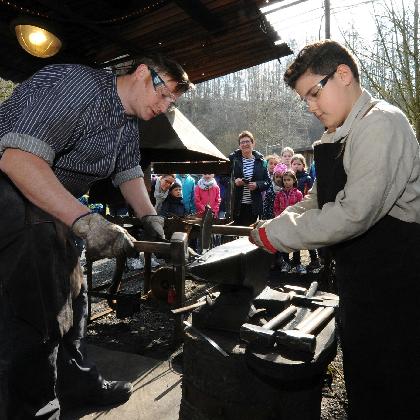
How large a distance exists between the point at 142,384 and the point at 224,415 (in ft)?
4.79

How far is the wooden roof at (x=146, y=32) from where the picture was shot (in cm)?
353

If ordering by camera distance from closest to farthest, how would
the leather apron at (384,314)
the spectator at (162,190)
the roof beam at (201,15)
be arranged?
Result: the leather apron at (384,314)
the roof beam at (201,15)
the spectator at (162,190)

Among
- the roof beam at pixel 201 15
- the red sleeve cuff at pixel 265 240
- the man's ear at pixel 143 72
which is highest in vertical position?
the roof beam at pixel 201 15

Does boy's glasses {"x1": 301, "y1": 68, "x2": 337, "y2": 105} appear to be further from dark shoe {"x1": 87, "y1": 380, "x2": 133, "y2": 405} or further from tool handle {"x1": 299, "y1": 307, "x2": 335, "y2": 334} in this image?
dark shoe {"x1": 87, "y1": 380, "x2": 133, "y2": 405}

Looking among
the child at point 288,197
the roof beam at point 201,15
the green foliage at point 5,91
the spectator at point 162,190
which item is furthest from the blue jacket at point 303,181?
the green foliage at point 5,91

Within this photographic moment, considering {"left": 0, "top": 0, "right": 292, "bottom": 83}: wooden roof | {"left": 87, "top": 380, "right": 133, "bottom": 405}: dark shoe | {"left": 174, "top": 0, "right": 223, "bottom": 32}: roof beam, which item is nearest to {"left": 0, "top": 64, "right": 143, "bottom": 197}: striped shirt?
{"left": 87, "top": 380, "right": 133, "bottom": 405}: dark shoe

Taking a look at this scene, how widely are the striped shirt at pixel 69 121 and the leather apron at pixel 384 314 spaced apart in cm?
122

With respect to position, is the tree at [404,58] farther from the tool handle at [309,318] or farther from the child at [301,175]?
the tool handle at [309,318]

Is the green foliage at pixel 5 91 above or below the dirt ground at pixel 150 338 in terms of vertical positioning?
above

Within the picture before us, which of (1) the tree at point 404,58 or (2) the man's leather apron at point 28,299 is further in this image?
(1) the tree at point 404,58

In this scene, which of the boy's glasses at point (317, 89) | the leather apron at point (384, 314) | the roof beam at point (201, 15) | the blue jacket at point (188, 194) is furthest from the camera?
the blue jacket at point (188, 194)

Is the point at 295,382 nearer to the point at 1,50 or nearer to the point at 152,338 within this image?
the point at 152,338

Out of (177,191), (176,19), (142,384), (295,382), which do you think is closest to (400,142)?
(295,382)

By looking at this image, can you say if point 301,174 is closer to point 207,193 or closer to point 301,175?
point 301,175
